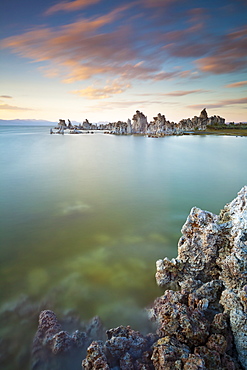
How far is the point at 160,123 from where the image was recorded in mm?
93312

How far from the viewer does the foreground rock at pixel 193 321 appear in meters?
3.25

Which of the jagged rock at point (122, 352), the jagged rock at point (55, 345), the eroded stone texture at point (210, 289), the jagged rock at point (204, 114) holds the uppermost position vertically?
the jagged rock at point (204, 114)

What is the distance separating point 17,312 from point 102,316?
6.56ft

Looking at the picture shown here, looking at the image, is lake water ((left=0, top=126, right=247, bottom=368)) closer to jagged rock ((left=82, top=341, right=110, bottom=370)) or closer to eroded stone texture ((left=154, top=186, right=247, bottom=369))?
eroded stone texture ((left=154, top=186, right=247, bottom=369))

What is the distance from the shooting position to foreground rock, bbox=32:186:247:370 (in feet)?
10.7

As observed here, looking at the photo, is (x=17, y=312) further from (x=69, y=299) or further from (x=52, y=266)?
(x=52, y=266)

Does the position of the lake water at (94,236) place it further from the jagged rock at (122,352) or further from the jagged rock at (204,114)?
the jagged rock at (204,114)

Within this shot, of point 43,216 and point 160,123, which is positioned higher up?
point 160,123

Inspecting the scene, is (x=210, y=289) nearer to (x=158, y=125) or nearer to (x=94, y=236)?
(x=94, y=236)

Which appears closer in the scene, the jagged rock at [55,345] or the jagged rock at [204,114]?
the jagged rock at [55,345]

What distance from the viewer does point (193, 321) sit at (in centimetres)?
355

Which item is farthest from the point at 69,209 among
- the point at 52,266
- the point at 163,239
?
the point at 163,239

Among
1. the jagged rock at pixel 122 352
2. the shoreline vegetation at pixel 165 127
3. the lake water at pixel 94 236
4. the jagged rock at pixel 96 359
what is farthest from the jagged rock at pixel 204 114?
the jagged rock at pixel 96 359

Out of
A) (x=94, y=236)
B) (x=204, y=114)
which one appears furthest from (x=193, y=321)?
(x=204, y=114)
